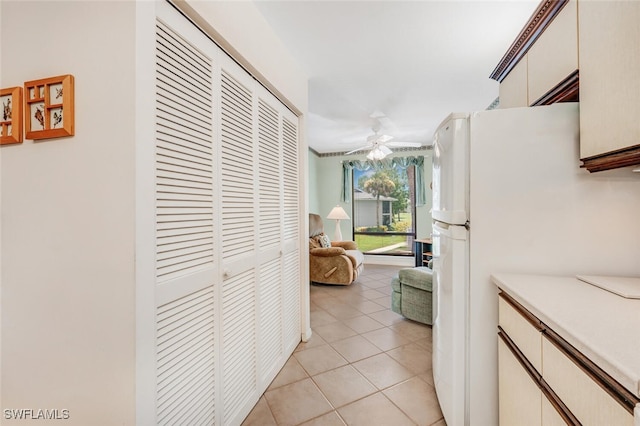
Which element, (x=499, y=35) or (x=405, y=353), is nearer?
(x=499, y=35)

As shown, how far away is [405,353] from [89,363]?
2.24m

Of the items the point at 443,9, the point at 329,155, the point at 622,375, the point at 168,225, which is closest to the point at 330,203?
the point at 329,155

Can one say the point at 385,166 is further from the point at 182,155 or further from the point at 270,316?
the point at 182,155

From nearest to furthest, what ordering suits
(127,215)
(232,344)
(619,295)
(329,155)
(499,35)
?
(127,215)
(619,295)
(232,344)
(499,35)
(329,155)

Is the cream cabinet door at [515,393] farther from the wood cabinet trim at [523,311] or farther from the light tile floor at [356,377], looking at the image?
the light tile floor at [356,377]

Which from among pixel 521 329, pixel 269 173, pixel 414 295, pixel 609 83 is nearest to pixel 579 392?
pixel 521 329

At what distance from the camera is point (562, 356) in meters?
0.82

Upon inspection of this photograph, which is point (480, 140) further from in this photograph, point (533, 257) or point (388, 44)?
point (388, 44)

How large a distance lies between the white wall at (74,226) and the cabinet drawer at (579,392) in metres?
1.35

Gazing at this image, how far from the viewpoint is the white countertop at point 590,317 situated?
627mm

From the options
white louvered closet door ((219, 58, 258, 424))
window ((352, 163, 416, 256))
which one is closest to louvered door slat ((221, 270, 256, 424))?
white louvered closet door ((219, 58, 258, 424))

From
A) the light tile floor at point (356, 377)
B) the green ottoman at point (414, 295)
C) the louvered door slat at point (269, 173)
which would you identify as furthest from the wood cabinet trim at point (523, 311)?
the green ottoman at point (414, 295)

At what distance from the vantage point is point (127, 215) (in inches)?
35.9

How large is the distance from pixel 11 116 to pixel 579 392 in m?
2.12
